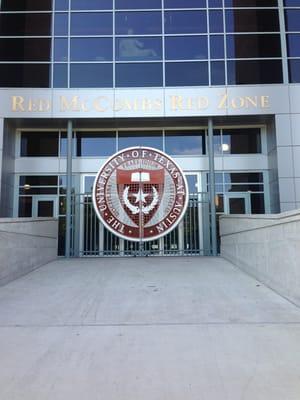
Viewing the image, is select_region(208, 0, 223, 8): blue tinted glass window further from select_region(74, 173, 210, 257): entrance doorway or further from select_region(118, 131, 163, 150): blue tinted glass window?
select_region(74, 173, 210, 257): entrance doorway

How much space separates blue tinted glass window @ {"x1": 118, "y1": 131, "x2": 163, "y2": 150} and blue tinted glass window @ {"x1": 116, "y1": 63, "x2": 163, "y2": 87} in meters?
2.03

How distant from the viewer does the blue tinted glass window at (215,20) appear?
694 inches

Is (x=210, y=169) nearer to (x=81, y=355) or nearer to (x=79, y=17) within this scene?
(x=79, y=17)

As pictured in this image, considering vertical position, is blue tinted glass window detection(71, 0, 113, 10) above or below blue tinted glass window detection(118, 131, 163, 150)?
above

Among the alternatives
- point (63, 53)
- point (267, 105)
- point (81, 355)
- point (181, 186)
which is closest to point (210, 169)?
point (181, 186)

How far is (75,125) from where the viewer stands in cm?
1772

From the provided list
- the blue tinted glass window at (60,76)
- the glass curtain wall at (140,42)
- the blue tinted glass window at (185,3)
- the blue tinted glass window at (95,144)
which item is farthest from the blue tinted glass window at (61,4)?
the blue tinted glass window at (95,144)

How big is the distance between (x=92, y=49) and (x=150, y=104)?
11.5ft

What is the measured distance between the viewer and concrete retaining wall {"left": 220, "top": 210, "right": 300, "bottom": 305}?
793cm

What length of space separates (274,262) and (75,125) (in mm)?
11216

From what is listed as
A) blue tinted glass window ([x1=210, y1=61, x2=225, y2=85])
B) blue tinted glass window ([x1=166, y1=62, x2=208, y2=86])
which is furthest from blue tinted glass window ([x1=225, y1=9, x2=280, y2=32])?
blue tinted glass window ([x1=166, y1=62, x2=208, y2=86])

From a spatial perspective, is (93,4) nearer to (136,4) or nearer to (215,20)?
(136,4)

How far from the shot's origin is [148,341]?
18.8 feet

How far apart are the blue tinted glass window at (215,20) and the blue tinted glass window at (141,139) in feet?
15.7
